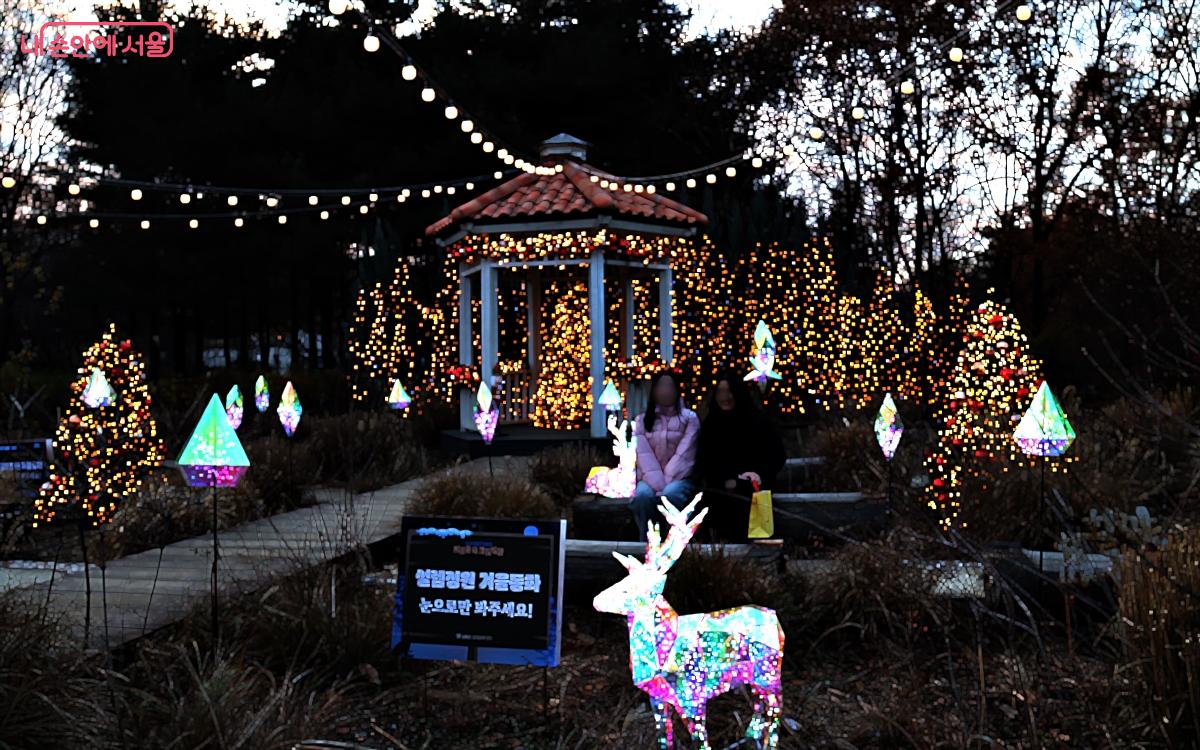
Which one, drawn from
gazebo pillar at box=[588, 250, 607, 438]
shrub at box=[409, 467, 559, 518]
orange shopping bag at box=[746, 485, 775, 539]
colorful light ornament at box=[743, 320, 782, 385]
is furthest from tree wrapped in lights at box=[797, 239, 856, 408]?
orange shopping bag at box=[746, 485, 775, 539]

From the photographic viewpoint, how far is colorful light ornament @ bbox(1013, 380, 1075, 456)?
5098 millimetres

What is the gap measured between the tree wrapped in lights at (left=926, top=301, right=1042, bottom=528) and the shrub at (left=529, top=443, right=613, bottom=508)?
11.0 feet

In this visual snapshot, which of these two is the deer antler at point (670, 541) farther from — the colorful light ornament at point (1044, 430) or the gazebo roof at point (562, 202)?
the gazebo roof at point (562, 202)

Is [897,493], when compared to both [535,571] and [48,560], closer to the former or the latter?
[535,571]

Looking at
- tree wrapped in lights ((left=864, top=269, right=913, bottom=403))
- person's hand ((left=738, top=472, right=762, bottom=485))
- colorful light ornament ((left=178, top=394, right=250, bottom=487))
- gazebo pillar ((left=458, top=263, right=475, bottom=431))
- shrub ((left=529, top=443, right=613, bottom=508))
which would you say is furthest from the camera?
tree wrapped in lights ((left=864, top=269, right=913, bottom=403))

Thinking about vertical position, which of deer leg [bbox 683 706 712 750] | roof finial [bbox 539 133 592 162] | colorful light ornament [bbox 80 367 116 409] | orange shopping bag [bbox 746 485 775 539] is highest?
roof finial [bbox 539 133 592 162]

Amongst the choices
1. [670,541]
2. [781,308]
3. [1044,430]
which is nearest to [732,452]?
[1044,430]

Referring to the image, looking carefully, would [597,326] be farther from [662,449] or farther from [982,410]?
[982,410]

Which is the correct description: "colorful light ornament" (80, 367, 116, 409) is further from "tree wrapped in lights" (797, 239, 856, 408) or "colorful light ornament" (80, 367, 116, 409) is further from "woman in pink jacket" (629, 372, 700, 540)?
"tree wrapped in lights" (797, 239, 856, 408)

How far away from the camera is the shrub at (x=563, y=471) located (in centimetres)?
948

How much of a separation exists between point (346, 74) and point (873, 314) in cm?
1441

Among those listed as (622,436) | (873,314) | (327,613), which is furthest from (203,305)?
(327,613)

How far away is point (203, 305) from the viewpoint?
79.8 feet

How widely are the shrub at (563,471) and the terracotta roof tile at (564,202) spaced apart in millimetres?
3858
